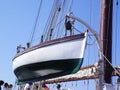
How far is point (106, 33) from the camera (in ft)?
46.1

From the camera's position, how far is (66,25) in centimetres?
873

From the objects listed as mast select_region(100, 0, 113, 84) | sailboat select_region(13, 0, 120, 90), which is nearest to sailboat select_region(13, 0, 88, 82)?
sailboat select_region(13, 0, 120, 90)

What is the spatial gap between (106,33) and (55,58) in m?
7.99

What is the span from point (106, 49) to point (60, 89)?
→ 2.39m

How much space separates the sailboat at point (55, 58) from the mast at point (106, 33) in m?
6.74

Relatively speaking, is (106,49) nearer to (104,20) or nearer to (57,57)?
(104,20)

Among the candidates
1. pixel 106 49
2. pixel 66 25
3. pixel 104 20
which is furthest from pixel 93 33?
pixel 104 20

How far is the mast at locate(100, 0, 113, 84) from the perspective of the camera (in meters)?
13.4

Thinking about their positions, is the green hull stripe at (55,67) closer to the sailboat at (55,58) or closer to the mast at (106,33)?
the sailboat at (55,58)

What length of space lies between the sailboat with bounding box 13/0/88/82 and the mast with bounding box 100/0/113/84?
674 cm

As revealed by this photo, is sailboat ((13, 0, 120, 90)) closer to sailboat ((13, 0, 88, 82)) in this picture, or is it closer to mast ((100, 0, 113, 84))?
sailboat ((13, 0, 88, 82))

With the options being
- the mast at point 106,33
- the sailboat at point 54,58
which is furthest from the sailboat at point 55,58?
the mast at point 106,33

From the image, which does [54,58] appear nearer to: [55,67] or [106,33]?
[55,67]

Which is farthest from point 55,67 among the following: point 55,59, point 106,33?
point 106,33
